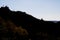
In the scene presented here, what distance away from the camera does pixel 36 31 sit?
27.9 meters

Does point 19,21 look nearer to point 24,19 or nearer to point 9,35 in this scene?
point 24,19

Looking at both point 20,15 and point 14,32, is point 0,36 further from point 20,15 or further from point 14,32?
point 20,15

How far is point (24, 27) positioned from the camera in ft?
87.9

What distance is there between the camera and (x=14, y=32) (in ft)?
75.6

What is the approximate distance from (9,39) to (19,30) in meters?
3.17

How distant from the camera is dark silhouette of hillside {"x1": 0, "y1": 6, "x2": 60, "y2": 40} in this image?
23.1m

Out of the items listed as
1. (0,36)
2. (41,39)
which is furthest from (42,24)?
(0,36)

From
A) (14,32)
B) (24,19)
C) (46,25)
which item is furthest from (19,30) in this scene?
(46,25)

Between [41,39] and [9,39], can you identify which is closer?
[9,39]

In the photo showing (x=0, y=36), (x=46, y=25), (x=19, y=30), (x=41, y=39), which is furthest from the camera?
(x=46, y=25)

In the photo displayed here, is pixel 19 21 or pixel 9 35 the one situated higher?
pixel 19 21

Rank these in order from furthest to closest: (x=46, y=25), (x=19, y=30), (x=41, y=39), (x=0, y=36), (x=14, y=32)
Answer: (x=46, y=25), (x=41, y=39), (x=19, y=30), (x=14, y=32), (x=0, y=36)

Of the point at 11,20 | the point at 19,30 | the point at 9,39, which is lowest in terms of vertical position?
the point at 9,39

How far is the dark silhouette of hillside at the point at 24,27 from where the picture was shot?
2308 centimetres
